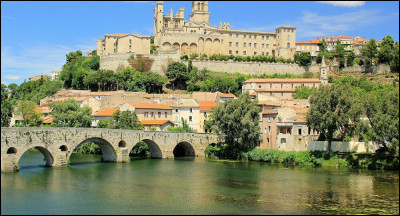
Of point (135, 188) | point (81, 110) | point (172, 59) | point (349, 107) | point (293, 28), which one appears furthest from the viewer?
point (293, 28)

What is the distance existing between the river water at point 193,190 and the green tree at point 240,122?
6573 millimetres

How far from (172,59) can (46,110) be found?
82.3 ft

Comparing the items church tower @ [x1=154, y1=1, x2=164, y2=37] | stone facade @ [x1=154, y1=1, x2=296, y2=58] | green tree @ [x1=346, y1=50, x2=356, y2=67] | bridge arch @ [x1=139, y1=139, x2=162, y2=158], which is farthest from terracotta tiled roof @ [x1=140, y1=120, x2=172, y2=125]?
green tree @ [x1=346, y1=50, x2=356, y2=67]

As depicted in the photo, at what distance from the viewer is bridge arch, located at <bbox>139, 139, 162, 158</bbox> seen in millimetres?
53875

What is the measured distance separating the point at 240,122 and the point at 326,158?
32.2 ft

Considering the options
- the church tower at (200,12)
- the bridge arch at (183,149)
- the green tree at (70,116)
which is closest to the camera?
the bridge arch at (183,149)

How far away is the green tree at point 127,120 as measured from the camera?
58034mm

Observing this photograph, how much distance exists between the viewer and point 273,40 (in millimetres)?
104062

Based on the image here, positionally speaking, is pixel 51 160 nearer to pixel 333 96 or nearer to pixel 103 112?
pixel 103 112

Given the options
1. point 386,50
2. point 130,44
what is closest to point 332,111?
point 386,50

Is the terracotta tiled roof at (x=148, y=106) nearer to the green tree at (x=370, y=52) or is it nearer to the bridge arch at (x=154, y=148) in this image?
the bridge arch at (x=154, y=148)

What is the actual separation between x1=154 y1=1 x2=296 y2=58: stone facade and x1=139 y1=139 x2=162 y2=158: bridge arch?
43.5 m

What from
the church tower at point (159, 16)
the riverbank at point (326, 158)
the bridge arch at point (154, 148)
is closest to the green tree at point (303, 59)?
the church tower at point (159, 16)

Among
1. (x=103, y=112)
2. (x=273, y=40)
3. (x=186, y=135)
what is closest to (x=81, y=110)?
(x=103, y=112)
